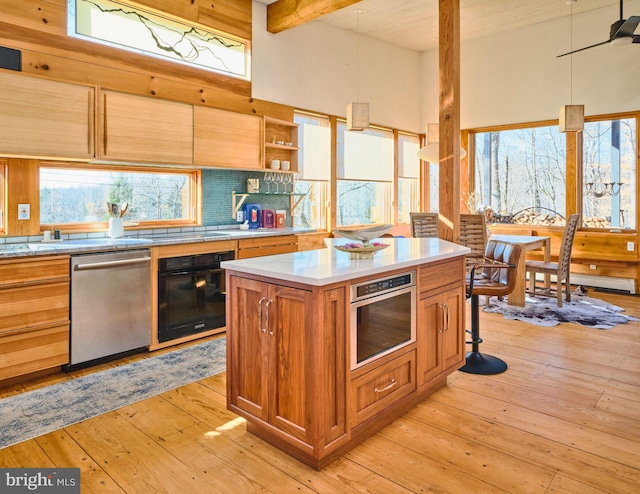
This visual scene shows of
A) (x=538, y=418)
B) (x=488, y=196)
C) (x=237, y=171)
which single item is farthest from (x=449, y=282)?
(x=488, y=196)

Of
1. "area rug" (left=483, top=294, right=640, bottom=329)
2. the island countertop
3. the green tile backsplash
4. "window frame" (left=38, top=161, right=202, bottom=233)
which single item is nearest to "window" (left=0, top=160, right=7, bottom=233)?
"window frame" (left=38, top=161, right=202, bottom=233)

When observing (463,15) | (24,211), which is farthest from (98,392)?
(463,15)

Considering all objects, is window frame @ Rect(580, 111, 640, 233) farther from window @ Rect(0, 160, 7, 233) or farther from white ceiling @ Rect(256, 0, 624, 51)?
window @ Rect(0, 160, 7, 233)

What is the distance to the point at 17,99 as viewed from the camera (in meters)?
3.09

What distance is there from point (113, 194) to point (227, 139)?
1.17m

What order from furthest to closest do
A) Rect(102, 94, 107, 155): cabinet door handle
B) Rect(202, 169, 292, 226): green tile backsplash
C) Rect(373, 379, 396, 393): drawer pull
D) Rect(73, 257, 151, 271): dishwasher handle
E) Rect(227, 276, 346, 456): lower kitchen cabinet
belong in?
Rect(202, 169, 292, 226): green tile backsplash < Rect(102, 94, 107, 155): cabinet door handle < Rect(73, 257, 151, 271): dishwasher handle < Rect(373, 379, 396, 393): drawer pull < Rect(227, 276, 346, 456): lower kitchen cabinet

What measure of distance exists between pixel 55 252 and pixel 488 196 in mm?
6083

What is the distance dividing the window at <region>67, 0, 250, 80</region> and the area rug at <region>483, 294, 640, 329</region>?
3.92m

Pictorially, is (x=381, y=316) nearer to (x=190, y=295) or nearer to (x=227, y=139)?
(x=190, y=295)

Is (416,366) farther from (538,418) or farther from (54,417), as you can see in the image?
(54,417)

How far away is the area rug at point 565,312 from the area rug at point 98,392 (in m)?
3.15

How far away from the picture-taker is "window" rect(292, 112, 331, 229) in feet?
18.5

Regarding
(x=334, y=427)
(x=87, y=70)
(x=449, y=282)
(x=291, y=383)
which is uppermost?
(x=87, y=70)

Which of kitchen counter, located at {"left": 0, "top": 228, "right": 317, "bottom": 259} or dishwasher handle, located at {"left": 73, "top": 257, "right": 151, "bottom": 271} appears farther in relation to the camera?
dishwasher handle, located at {"left": 73, "top": 257, "right": 151, "bottom": 271}
